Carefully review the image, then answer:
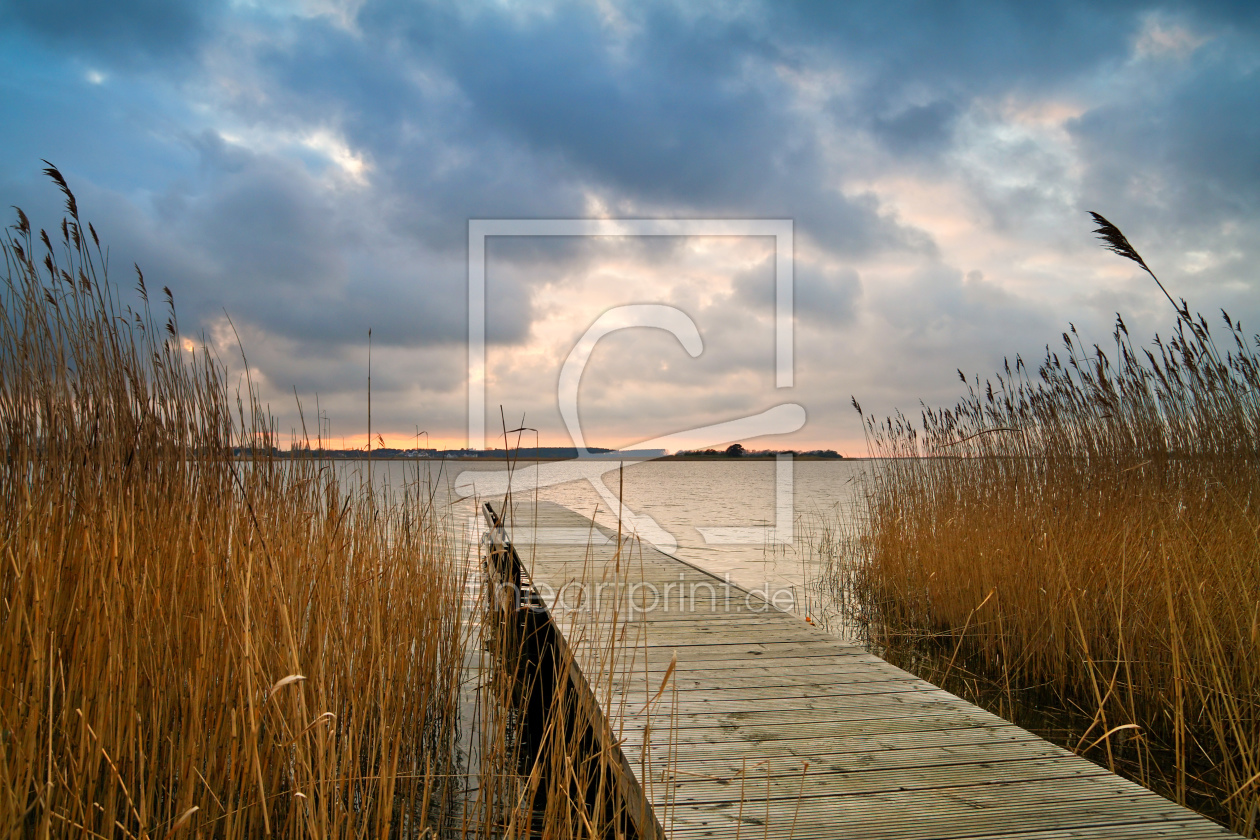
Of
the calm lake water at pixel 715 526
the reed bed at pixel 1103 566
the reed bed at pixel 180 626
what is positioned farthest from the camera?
the calm lake water at pixel 715 526

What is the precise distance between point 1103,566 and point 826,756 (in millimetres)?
Result: 2140

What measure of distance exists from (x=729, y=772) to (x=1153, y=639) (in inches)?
88.7

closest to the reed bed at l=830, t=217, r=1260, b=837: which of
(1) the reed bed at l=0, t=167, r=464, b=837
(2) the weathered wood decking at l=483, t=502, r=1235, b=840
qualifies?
(2) the weathered wood decking at l=483, t=502, r=1235, b=840

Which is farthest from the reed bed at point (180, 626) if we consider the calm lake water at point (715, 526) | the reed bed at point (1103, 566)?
the reed bed at point (1103, 566)

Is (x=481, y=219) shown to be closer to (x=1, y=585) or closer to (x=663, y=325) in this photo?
(x=663, y=325)

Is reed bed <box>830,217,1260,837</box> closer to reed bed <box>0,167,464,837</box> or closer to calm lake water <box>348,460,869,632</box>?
calm lake water <box>348,460,869,632</box>

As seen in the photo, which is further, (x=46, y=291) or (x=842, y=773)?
(x=46, y=291)

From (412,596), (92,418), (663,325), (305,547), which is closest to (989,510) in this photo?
(663,325)

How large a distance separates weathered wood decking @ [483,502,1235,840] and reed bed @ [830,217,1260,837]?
1.32 feet

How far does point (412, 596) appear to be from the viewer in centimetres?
276

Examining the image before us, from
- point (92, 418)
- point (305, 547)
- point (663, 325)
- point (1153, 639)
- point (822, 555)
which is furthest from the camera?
point (822, 555)

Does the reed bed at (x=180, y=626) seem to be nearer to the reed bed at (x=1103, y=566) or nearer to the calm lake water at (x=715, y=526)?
the calm lake water at (x=715, y=526)

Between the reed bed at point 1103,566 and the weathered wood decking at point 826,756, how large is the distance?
401mm

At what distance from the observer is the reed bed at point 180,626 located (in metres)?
1.34
